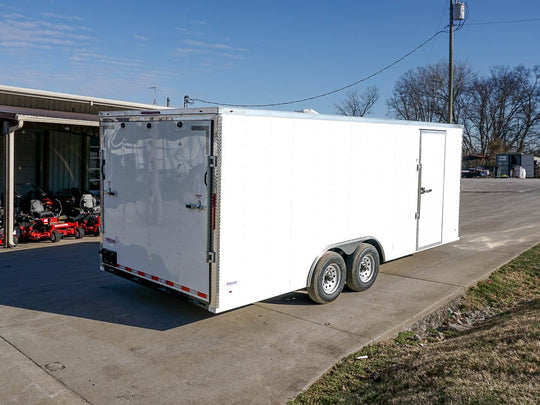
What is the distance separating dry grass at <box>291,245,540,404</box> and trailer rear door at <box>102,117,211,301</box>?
196 centimetres

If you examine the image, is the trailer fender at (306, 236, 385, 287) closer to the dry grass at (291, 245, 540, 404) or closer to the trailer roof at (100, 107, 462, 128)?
the dry grass at (291, 245, 540, 404)

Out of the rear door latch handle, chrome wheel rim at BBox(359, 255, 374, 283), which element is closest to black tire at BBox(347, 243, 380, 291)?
chrome wheel rim at BBox(359, 255, 374, 283)

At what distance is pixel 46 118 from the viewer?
1207cm

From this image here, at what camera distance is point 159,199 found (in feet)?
22.0

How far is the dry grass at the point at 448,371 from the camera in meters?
4.29

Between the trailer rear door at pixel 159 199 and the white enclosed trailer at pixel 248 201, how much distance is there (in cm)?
1

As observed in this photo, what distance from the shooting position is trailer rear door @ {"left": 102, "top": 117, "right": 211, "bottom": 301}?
243 inches

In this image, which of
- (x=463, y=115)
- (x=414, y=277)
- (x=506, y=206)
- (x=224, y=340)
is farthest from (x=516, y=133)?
(x=224, y=340)

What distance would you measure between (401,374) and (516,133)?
71213 millimetres

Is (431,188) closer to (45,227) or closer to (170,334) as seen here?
(170,334)

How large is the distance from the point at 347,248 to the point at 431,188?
9.45ft

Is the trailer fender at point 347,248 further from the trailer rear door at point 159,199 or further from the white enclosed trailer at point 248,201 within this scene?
the trailer rear door at point 159,199

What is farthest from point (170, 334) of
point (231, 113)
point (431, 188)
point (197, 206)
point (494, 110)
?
point (494, 110)

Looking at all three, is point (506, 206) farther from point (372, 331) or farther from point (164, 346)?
point (164, 346)
